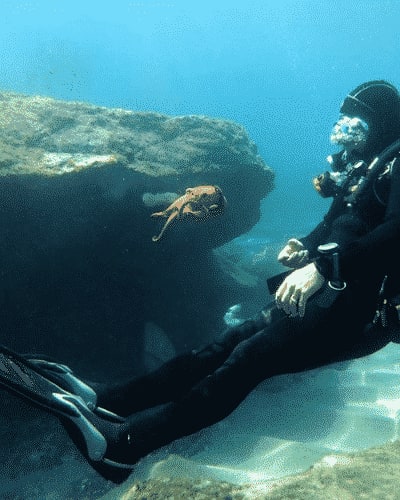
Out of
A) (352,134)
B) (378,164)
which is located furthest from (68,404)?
(352,134)

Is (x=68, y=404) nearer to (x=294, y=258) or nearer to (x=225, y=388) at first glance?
(x=225, y=388)

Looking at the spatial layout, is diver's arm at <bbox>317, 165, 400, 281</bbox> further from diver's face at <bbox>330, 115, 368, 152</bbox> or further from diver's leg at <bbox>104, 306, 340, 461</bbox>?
diver's face at <bbox>330, 115, 368, 152</bbox>

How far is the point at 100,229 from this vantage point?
7.50m

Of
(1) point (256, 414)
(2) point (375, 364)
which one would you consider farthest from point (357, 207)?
(2) point (375, 364)

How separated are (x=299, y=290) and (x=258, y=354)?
22.1 inches

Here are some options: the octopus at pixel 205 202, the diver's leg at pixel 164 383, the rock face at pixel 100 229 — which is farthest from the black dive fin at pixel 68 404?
the rock face at pixel 100 229

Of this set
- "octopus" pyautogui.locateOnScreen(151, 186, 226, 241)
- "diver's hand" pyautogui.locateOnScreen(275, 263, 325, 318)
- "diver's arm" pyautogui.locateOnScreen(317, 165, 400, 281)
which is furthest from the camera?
"octopus" pyautogui.locateOnScreen(151, 186, 226, 241)

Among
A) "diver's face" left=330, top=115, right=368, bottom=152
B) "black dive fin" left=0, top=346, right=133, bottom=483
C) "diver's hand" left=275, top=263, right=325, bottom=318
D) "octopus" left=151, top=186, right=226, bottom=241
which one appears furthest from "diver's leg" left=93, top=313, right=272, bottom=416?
"diver's face" left=330, top=115, right=368, bottom=152

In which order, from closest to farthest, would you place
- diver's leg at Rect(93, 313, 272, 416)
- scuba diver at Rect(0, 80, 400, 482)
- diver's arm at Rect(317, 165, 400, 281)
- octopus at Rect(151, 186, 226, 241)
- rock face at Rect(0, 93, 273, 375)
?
scuba diver at Rect(0, 80, 400, 482) → diver's arm at Rect(317, 165, 400, 281) → diver's leg at Rect(93, 313, 272, 416) → octopus at Rect(151, 186, 226, 241) → rock face at Rect(0, 93, 273, 375)

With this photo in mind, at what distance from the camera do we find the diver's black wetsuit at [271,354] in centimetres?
256

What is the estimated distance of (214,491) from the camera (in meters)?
3.46

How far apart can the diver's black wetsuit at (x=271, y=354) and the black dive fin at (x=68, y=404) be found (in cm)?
11

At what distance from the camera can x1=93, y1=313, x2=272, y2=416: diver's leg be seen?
2.87 meters

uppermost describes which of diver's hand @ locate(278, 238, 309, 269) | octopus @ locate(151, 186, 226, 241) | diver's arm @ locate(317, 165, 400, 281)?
octopus @ locate(151, 186, 226, 241)
